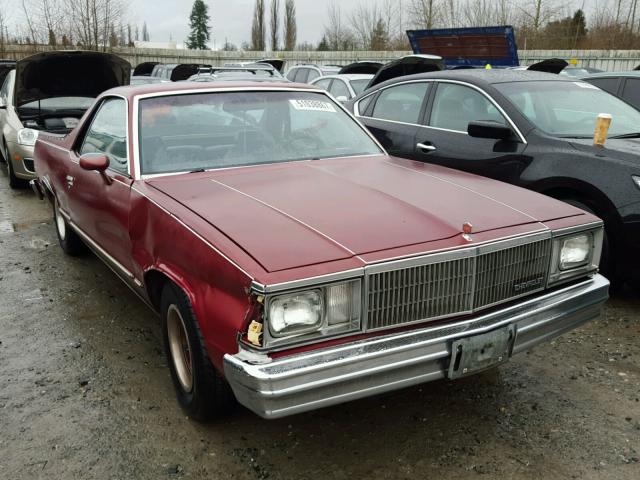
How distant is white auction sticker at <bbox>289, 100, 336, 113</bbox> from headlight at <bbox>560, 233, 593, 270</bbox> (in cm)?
191

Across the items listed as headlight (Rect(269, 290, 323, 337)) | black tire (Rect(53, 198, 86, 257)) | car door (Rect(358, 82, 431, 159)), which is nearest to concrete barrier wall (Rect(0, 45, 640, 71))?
black tire (Rect(53, 198, 86, 257))

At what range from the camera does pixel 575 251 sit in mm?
2932

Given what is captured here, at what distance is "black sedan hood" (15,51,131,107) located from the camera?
7641 mm

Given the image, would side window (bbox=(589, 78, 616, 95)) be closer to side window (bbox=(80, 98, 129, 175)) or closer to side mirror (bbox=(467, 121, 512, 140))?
side mirror (bbox=(467, 121, 512, 140))

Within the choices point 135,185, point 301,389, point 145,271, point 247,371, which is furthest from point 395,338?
point 135,185

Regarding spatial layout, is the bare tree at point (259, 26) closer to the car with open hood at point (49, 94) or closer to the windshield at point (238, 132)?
the car with open hood at point (49, 94)

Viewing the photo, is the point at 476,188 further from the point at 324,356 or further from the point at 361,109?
the point at 361,109

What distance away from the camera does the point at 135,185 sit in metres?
3.26

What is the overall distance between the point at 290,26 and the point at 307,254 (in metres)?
43.7

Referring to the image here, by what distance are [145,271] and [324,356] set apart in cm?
128

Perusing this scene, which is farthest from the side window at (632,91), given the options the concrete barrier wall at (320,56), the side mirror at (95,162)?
the concrete barrier wall at (320,56)

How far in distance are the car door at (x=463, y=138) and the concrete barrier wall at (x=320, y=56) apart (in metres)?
18.1

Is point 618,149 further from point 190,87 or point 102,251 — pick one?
point 102,251

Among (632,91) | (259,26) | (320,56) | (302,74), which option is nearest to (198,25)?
(259,26)
